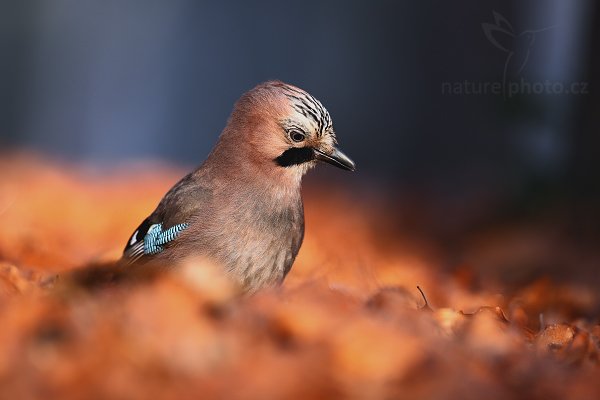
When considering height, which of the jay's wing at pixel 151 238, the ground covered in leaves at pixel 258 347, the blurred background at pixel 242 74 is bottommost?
the blurred background at pixel 242 74

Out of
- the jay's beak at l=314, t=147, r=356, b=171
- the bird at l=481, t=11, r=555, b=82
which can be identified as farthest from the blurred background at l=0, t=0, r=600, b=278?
the jay's beak at l=314, t=147, r=356, b=171

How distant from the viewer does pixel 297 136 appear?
115 inches

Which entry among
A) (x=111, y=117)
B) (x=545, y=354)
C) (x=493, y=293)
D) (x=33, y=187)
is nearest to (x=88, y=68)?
(x=111, y=117)

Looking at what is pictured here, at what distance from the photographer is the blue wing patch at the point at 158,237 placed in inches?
115

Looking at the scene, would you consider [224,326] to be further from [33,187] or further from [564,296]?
[33,187]

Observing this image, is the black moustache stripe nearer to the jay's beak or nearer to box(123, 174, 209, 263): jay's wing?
the jay's beak

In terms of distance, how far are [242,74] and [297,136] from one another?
5235 millimetres

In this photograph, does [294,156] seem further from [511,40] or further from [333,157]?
[511,40]

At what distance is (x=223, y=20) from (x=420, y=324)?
259 inches

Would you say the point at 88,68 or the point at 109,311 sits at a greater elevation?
the point at 109,311

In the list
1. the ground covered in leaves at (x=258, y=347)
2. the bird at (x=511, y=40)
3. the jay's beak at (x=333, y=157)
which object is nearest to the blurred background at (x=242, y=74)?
the bird at (x=511, y=40)

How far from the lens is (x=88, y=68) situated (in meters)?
7.96

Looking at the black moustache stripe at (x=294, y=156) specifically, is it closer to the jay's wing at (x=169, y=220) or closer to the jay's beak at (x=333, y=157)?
the jay's beak at (x=333, y=157)

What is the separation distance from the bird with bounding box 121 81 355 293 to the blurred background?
13.8ft
